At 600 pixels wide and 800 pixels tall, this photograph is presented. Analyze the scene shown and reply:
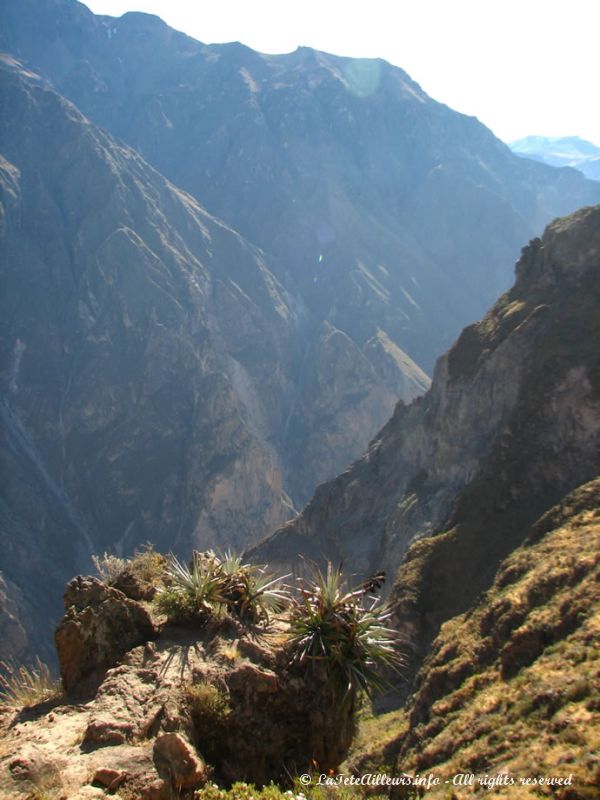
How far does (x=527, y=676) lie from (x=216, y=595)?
852 cm

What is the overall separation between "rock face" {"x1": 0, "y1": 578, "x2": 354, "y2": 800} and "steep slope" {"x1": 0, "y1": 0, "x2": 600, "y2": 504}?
9725cm

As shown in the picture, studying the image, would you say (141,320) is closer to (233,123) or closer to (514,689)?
(233,123)

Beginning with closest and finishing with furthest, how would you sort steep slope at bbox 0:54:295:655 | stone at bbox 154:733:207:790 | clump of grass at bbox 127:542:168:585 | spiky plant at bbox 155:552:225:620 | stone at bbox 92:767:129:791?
stone at bbox 92:767:129:791 < stone at bbox 154:733:207:790 < spiky plant at bbox 155:552:225:620 < clump of grass at bbox 127:542:168:585 < steep slope at bbox 0:54:295:655

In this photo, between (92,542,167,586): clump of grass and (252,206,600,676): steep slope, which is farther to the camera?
(252,206,600,676): steep slope

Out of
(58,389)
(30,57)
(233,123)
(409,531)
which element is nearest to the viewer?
(409,531)

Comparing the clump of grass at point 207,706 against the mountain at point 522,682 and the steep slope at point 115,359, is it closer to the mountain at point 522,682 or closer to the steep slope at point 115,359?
the mountain at point 522,682

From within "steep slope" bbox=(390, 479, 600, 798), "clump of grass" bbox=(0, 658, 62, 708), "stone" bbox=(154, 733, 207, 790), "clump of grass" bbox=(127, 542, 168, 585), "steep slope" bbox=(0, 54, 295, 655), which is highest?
"steep slope" bbox=(0, 54, 295, 655)

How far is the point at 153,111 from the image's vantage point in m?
176

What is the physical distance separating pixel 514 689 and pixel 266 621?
746 centimetres

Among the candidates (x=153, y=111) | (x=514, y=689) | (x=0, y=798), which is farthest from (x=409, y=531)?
(x=153, y=111)

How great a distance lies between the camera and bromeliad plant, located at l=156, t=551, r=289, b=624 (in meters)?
11.7

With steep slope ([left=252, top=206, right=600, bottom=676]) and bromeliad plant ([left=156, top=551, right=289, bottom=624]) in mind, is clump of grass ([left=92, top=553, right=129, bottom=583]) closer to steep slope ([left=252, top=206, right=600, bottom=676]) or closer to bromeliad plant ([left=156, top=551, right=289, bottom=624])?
bromeliad plant ([left=156, top=551, right=289, bottom=624])

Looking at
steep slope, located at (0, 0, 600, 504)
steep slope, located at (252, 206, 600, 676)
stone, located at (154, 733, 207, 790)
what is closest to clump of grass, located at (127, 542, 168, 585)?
stone, located at (154, 733, 207, 790)

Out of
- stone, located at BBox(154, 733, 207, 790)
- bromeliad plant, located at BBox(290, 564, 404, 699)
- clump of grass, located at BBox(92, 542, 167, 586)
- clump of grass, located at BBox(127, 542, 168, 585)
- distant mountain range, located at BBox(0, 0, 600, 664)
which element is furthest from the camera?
distant mountain range, located at BBox(0, 0, 600, 664)
